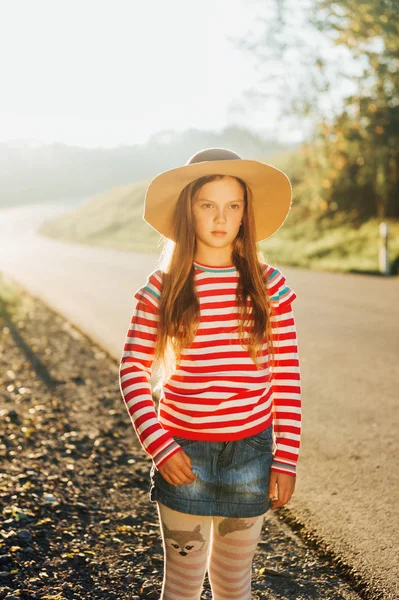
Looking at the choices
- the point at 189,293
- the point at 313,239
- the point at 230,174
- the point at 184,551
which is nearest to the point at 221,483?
the point at 184,551

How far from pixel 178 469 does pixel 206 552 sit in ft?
1.18

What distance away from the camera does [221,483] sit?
2152 millimetres

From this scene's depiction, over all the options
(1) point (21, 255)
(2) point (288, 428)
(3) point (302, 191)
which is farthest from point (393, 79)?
(2) point (288, 428)

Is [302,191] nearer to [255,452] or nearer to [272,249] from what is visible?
[272,249]

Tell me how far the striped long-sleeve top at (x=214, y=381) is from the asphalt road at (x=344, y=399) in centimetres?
117

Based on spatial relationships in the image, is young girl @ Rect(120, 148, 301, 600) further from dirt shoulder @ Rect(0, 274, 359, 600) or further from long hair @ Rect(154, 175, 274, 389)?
dirt shoulder @ Rect(0, 274, 359, 600)

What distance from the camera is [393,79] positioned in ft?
61.8

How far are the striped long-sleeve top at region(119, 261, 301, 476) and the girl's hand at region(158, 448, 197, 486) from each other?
2cm

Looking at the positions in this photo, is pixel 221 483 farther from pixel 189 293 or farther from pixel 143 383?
pixel 189 293

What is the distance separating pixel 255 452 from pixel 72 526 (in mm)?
1748

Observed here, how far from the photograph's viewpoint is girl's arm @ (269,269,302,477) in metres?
2.23

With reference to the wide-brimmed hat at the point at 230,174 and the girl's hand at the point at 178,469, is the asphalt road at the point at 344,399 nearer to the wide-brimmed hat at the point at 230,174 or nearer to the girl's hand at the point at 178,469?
the girl's hand at the point at 178,469

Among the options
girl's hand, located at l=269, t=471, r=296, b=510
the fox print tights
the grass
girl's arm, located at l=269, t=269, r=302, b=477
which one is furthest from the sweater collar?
the fox print tights

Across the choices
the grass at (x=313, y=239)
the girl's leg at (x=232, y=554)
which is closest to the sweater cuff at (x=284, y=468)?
the girl's leg at (x=232, y=554)
